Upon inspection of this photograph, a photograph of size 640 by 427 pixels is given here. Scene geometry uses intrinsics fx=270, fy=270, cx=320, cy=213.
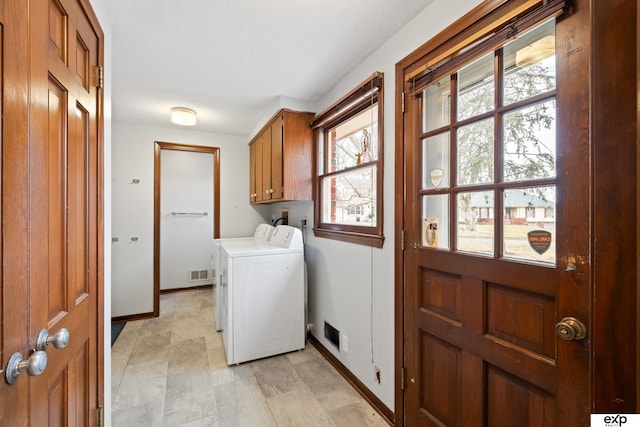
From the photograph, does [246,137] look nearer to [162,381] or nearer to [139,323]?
[139,323]

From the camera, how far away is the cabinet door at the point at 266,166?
295 centimetres

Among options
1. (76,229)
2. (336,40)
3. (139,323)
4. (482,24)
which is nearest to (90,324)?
(76,229)

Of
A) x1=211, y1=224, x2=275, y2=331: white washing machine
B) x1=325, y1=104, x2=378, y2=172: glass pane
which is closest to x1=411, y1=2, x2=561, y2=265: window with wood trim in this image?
x1=325, y1=104, x2=378, y2=172: glass pane

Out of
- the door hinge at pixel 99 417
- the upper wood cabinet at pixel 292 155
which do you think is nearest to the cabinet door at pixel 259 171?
the upper wood cabinet at pixel 292 155

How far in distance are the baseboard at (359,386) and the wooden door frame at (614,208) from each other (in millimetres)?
1256

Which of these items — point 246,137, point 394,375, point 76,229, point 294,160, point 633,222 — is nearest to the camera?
point 633,222

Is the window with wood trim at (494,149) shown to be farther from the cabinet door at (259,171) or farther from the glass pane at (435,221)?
the cabinet door at (259,171)

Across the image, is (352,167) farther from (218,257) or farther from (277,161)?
(218,257)

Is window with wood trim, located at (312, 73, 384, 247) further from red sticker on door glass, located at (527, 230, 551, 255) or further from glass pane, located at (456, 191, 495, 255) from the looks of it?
red sticker on door glass, located at (527, 230, 551, 255)

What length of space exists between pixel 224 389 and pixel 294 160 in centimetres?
193

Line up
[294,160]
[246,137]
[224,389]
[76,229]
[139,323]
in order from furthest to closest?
[246,137], [139,323], [294,160], [224,389], [76,229]

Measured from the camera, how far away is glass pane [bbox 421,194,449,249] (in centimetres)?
135

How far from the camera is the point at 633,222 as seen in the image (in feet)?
2.10

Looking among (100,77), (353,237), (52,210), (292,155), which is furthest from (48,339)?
(292,155)
